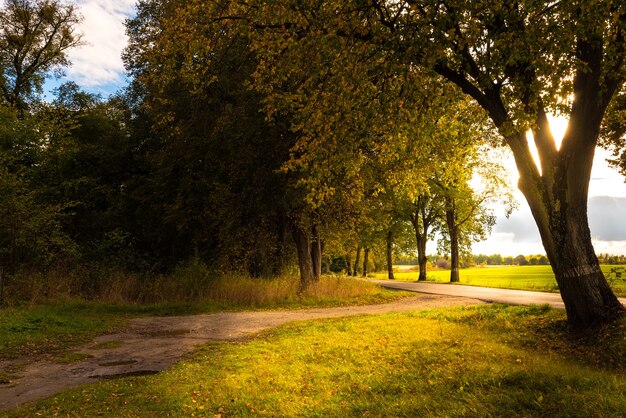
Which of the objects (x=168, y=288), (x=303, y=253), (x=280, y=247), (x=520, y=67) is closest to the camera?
(x=520, y=67)

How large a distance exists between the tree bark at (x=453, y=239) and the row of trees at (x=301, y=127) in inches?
11.1

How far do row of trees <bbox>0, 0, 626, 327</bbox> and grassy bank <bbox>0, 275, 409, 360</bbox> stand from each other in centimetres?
258

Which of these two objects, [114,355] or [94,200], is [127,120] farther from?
[114,355]

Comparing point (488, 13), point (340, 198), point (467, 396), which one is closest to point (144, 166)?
point (340, 198)

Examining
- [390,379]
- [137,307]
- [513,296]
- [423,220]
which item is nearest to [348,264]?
[423,220]

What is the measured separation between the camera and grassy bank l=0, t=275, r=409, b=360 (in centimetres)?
1077

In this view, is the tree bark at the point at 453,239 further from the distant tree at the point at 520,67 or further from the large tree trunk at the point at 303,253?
the distant tree at the point at 520,67

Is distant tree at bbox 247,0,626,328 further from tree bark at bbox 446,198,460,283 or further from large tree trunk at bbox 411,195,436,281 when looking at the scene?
large tree trunk at bbox 411,195,436,281

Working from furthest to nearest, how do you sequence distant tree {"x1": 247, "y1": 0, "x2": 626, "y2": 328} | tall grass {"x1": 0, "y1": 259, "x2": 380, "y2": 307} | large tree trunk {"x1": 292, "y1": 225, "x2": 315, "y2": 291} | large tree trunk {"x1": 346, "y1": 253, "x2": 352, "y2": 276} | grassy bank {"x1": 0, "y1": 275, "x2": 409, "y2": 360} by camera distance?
large tree trunk {"x1": 346, "y1": 253, "x2": 352, "y2": 276} → large tree trunk {"x1": 292, "y1": 225, "x2": 315, "y2": 291} → tall grass {"x1": 0, "y1": 259, "x2": 380, "y2": 307} → grassy bank {"x1": 0, "y1": 275, "x2": 409, "y2": 360} → distant tree {"x1": 247, "y1": 0, "x2": 626, "y2": 328}

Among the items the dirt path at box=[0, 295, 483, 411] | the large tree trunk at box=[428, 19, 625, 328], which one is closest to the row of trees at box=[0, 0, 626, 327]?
the large tree trunk at box=[428, 19, 625, 328]

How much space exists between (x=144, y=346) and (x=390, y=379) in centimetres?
664

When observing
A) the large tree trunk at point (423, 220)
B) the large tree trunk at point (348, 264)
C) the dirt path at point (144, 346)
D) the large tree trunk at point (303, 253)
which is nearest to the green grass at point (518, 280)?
the large tree trunk at point (423, 220)

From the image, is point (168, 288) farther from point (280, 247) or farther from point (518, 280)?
point (518, 280)

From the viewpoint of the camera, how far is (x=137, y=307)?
54.7 feet
